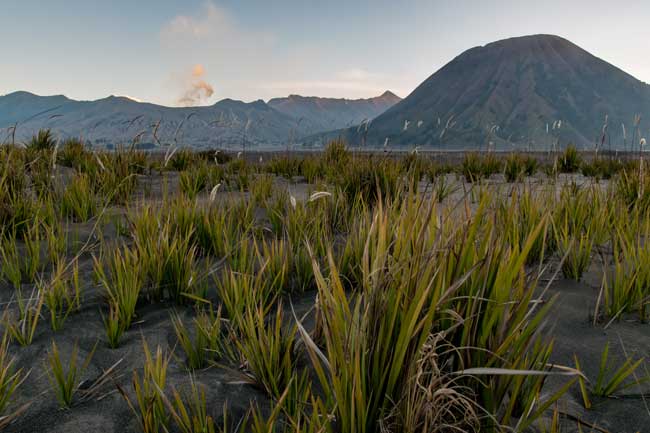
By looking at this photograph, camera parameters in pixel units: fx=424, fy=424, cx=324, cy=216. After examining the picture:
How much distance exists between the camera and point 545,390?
1432 mm

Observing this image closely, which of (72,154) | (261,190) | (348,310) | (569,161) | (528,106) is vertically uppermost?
(528,106)

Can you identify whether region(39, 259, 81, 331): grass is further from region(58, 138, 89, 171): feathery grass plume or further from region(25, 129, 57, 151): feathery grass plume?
region(25, 129, 57, 151): feathery grass plume

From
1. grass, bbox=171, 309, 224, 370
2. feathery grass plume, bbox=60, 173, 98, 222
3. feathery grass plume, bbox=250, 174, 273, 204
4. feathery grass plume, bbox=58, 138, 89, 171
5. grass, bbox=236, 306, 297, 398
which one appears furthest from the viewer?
feathery grass plume, bbox=58, 138, 89, 171

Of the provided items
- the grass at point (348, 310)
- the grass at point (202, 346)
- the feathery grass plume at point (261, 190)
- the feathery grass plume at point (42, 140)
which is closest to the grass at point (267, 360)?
the grass at point (348, 310)

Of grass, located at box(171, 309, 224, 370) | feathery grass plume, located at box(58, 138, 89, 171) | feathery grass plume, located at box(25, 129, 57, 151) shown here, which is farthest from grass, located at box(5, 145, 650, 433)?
feathery grass plume, located at box(25, 129, 57, 151)

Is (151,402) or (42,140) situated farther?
(42,140)

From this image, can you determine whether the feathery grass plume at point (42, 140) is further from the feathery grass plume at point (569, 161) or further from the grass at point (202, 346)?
the feathery grass plume at point (569, 161)

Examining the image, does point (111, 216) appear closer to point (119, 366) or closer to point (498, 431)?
point (119, 366)

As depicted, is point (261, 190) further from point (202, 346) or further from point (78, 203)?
point (202, 346)

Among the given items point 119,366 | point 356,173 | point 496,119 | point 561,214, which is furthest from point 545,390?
point 496,119

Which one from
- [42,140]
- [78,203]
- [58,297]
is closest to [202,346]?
[58,297]

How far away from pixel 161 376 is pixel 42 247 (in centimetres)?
215

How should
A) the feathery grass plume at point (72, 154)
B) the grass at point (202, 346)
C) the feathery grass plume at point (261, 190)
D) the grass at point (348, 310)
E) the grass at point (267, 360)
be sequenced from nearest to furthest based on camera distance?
the grass at point (348, 310)
the grass at point (267, 360)
the grass at point (202, 346)
the feathery grass plume at point (261, 190)
the feathery grass plume at point (72, 154)

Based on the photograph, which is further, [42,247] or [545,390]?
[42,247]
